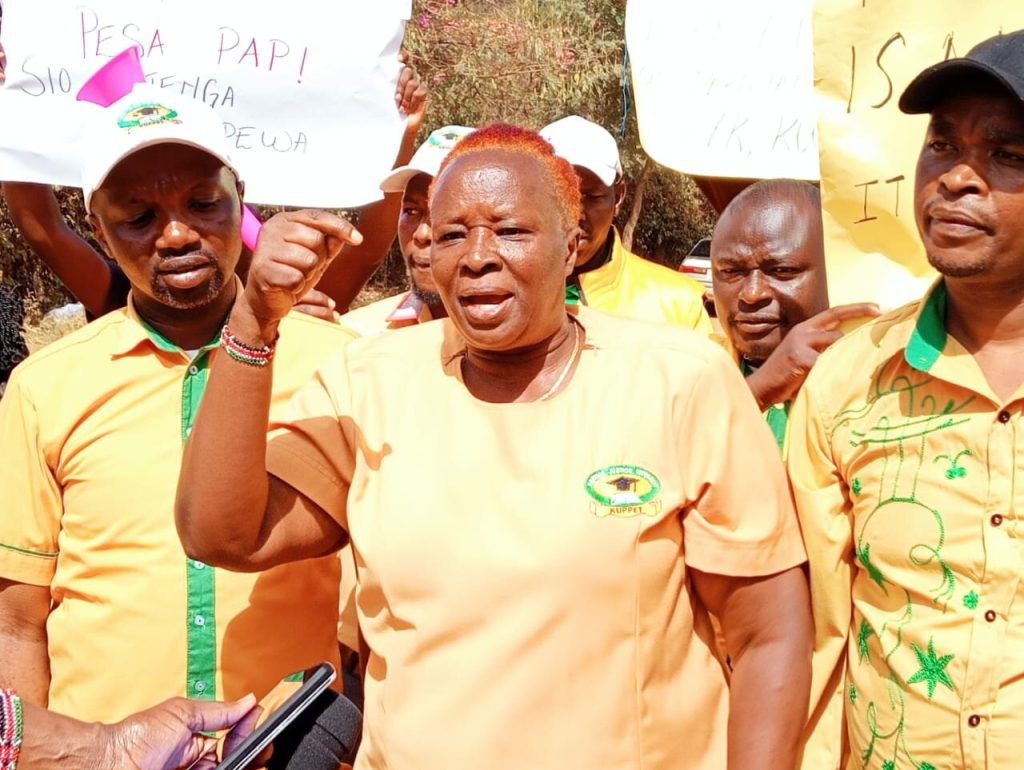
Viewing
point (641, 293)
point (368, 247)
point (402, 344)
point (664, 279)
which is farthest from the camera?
point (664, 279)

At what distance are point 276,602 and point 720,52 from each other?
260 centimetres

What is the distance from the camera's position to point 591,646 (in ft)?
6.66

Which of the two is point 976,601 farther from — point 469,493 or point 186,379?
point 186,379

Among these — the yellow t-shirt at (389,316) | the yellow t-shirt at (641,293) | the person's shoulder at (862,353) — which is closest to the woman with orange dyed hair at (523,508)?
the person's shoulder at (862,353)

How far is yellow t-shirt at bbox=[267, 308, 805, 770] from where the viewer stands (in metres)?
2.02

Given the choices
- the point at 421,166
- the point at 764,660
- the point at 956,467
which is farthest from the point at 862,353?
the point at 421,166

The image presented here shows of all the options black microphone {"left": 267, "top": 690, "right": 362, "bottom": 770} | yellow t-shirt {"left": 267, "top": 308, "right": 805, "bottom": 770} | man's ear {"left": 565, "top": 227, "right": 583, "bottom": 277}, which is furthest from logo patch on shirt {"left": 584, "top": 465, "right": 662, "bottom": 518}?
black microphone {"left": 267, "top": 690, "right": 362, "bottom": 770}

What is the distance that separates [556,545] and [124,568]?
43.2 inches

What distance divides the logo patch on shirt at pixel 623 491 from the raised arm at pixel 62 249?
2.17 meters

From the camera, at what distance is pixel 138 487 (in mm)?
2619

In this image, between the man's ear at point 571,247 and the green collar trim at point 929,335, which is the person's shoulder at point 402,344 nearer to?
the man's ear at point 571,247

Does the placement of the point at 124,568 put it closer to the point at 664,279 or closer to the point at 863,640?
the point at 863,640

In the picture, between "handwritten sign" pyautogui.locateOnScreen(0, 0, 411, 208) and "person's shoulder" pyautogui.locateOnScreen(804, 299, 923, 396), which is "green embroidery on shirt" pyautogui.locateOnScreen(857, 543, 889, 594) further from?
"handwritten sign" pyautogui.locateOnScreen(0, 0, 411, 208)

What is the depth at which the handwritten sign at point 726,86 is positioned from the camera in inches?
158
